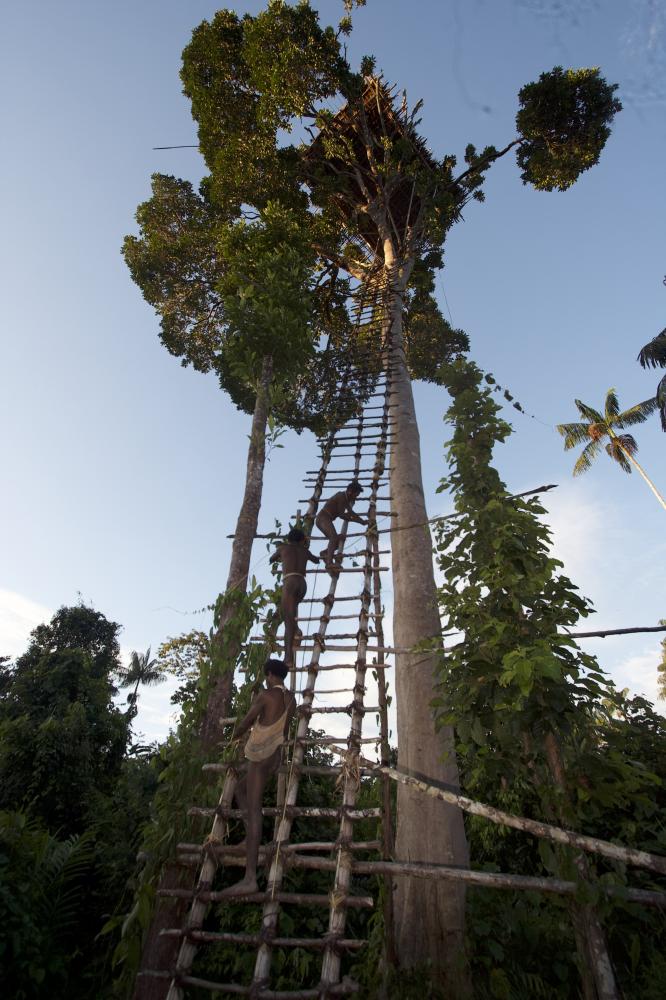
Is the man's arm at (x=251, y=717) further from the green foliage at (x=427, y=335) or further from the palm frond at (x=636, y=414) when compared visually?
the palm frond at (x=636, y=414)

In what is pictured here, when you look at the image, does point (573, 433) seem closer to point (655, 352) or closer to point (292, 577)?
point (655, 352)

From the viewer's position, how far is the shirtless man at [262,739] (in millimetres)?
3557

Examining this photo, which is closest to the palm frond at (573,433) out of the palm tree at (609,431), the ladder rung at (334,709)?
the palm tree at (609,431)

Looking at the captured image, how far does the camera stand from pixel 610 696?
9.90 ft

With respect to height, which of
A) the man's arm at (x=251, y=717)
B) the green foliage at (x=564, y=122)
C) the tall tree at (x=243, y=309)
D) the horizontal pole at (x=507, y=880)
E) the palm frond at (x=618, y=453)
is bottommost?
the horizontal pole at (x=507, y=880)

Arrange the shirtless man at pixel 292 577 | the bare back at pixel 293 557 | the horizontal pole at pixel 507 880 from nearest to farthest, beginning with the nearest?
the horizontal pole at pixel 507 880
the shirtless man at pixel 292 577
the bare back at pixel 293 557

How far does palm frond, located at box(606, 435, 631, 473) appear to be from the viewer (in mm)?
25312

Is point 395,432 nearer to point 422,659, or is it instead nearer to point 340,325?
point 422,659

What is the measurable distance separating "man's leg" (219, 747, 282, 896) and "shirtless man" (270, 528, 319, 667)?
1153 millimetres

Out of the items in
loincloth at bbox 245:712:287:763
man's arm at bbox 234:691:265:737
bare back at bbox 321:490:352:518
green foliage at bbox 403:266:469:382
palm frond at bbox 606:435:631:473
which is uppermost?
palm frond at bbox 606:435:631:473

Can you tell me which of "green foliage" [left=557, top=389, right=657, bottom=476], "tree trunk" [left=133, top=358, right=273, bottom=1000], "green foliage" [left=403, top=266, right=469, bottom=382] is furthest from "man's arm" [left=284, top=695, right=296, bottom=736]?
"green foliage" [left=557, top=389, right=657, bottom=476]

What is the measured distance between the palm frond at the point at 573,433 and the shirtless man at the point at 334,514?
949 inches

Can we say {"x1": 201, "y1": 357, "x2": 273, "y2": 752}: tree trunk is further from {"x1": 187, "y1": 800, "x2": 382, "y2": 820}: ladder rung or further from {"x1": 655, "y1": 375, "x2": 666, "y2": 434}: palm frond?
{"x1": 655, "y1": 375, "x2": 666, "y2": 434}: palm frond

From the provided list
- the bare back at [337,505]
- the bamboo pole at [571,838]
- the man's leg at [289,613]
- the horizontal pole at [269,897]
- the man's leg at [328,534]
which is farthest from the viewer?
the bare back at [337,505]
